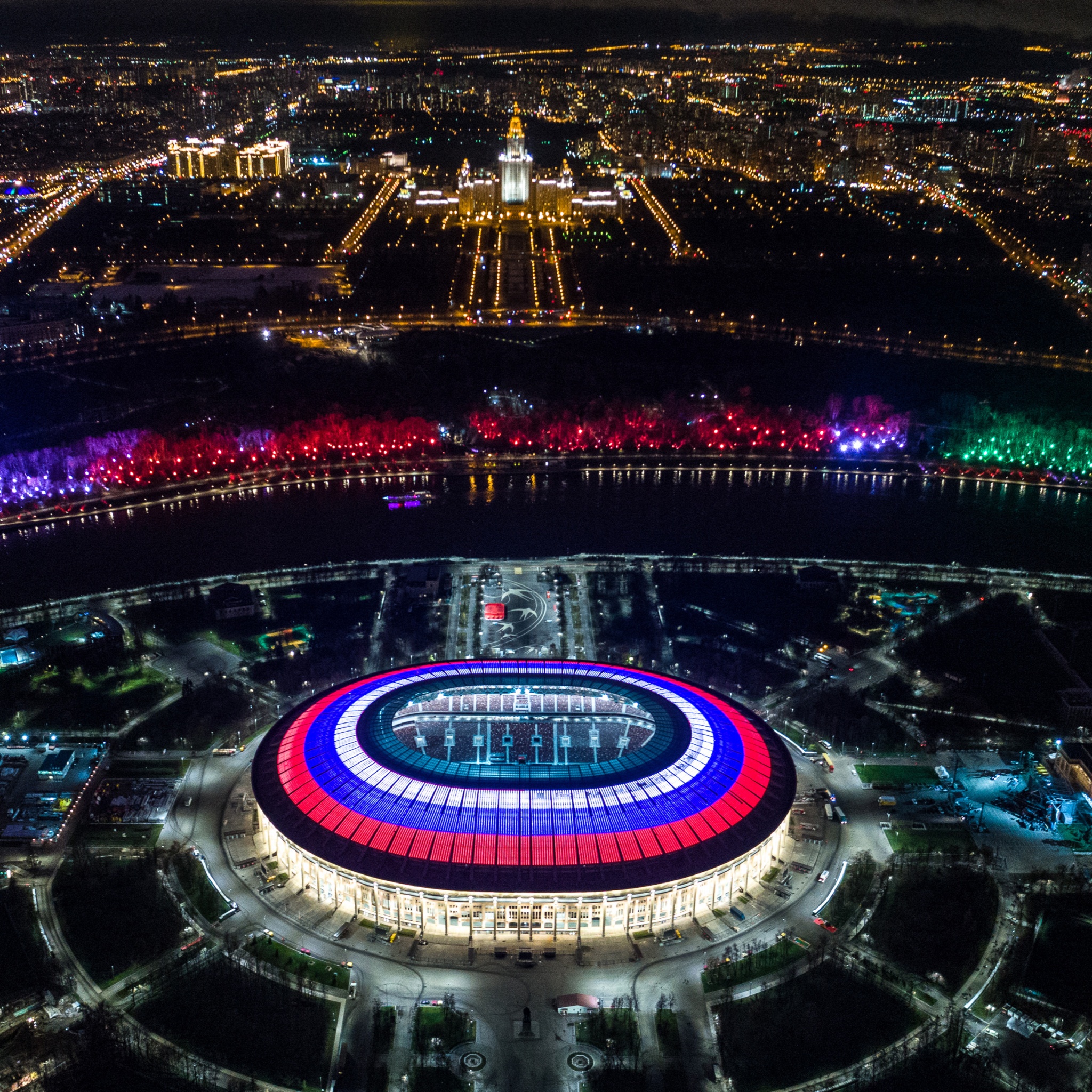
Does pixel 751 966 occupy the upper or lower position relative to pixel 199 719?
lower

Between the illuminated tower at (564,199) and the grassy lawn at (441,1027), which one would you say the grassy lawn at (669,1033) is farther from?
the illuminated tower at (564,199)

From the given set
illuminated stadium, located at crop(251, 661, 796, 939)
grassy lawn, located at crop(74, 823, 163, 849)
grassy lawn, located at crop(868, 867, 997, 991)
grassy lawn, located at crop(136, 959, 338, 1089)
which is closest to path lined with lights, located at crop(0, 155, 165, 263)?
grassy lawn, located at crop(74, 823, 163, 849)

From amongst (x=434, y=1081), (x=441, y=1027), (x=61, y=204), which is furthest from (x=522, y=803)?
(x=61, y=204)

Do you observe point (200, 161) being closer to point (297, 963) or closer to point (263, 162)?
point (263, 162)

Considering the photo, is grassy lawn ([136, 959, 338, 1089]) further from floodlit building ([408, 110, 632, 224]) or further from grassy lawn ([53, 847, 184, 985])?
floodlit building ([408, 110, 632, 224])

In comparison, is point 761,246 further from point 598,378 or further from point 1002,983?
point 1002,983

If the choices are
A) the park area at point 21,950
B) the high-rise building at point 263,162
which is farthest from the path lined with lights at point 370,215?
the park area at point 21,950

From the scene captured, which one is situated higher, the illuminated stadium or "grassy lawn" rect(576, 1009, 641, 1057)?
the illuminated stadium
